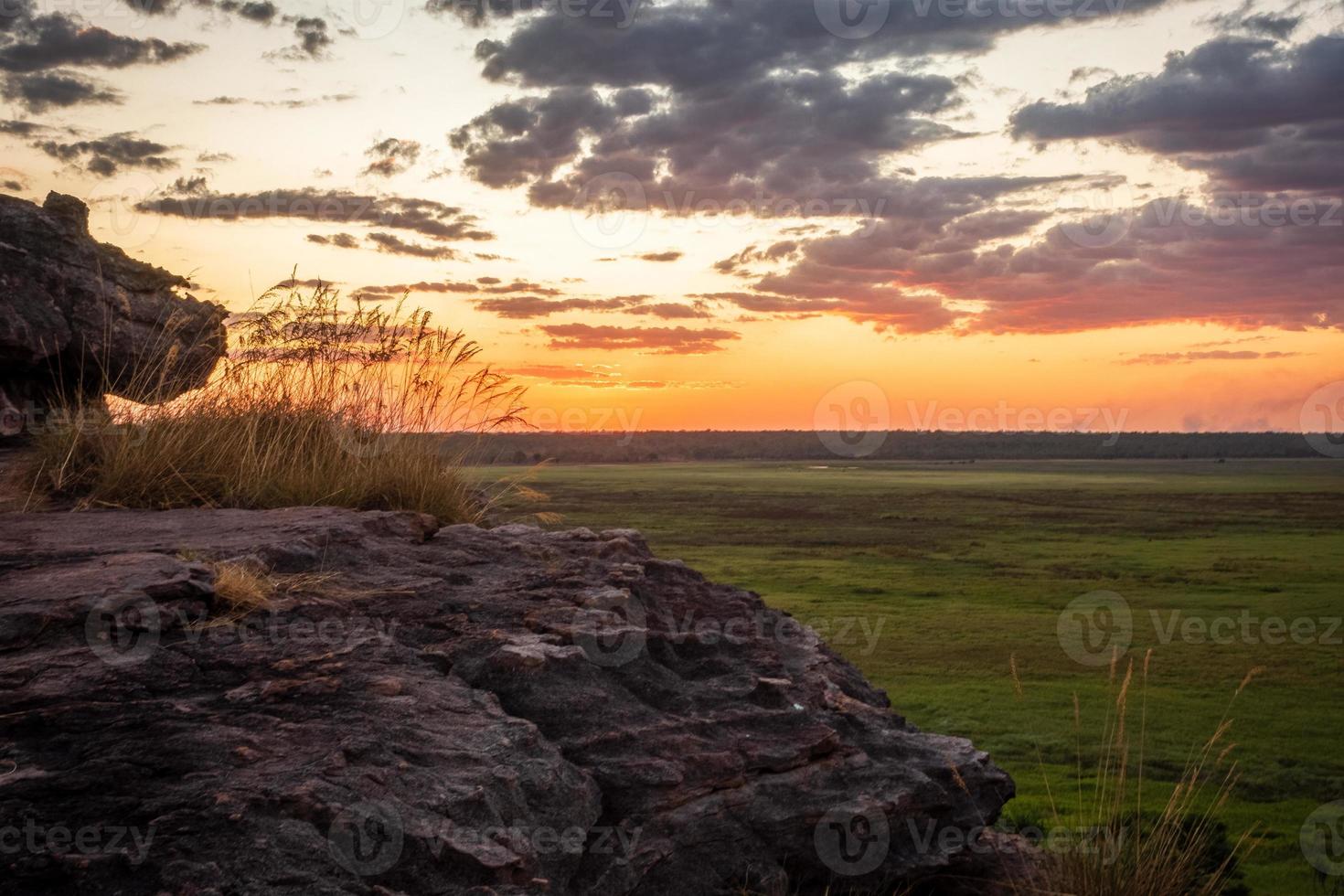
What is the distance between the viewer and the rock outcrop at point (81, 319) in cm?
983

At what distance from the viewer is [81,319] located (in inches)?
407

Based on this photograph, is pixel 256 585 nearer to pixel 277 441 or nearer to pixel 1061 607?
pixel 277 441

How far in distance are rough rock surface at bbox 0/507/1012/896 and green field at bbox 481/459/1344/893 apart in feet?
14.9

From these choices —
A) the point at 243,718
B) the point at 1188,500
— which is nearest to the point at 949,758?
the point at 243,718

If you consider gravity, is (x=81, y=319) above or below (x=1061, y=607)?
above

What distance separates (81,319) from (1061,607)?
22509 mm

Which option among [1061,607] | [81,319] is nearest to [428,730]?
[81,319]

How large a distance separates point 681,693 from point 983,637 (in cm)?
1588

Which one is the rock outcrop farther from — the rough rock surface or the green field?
the green field

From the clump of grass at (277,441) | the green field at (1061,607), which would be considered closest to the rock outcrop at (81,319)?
the clump of grass at (277,441)

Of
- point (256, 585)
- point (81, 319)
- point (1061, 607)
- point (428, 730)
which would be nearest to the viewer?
point (428, 730)

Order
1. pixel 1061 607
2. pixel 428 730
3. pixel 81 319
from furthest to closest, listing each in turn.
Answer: pixel 1061 607, pixel 81 319, pixel 428 730

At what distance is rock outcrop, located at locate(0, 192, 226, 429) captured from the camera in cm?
983

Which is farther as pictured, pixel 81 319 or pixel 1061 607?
pixel 1061 607
